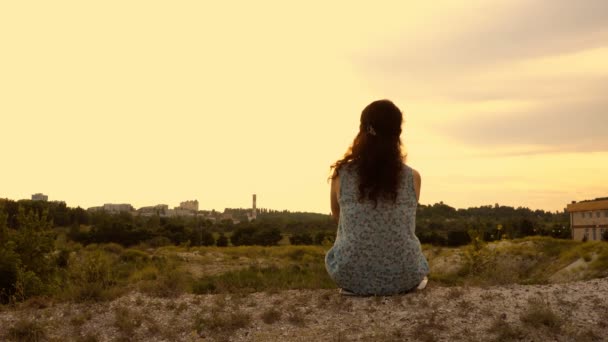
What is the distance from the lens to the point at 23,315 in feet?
26.8

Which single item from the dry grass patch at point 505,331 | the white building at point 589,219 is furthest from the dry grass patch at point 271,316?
the white building at point 589,219

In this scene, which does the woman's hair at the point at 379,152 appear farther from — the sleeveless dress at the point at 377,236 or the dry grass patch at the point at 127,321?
the dry grass patch at the point at 127,321

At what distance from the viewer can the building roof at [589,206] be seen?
51416 mm

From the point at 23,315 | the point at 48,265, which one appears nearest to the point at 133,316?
the point at 23,315

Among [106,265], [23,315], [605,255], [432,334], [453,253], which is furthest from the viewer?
[453,253]

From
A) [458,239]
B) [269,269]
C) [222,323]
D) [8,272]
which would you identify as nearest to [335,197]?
[222,323]

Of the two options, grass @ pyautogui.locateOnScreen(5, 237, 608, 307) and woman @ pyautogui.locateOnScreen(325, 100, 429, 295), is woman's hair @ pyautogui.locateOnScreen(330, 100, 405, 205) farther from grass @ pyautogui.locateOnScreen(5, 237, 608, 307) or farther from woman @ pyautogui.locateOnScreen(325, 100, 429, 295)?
grass @ pyautogui.locateOnScreen(5, 237, 608, 307)

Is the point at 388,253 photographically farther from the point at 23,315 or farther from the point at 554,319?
the point at 23,315

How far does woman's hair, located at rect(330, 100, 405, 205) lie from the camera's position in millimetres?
6891

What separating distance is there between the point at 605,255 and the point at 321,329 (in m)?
15.7

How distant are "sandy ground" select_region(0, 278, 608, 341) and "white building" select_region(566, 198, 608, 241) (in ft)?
150

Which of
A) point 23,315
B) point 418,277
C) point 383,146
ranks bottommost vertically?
point 23,315

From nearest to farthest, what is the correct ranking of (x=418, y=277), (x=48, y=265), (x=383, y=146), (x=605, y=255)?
1. (x=383, y=146)
2. (x=418, y=277)
3. (x=48, y=265)
4. (x=605, y=255)

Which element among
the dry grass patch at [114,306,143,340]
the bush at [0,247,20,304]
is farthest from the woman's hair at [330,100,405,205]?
the bush at [0,247,20,304]
